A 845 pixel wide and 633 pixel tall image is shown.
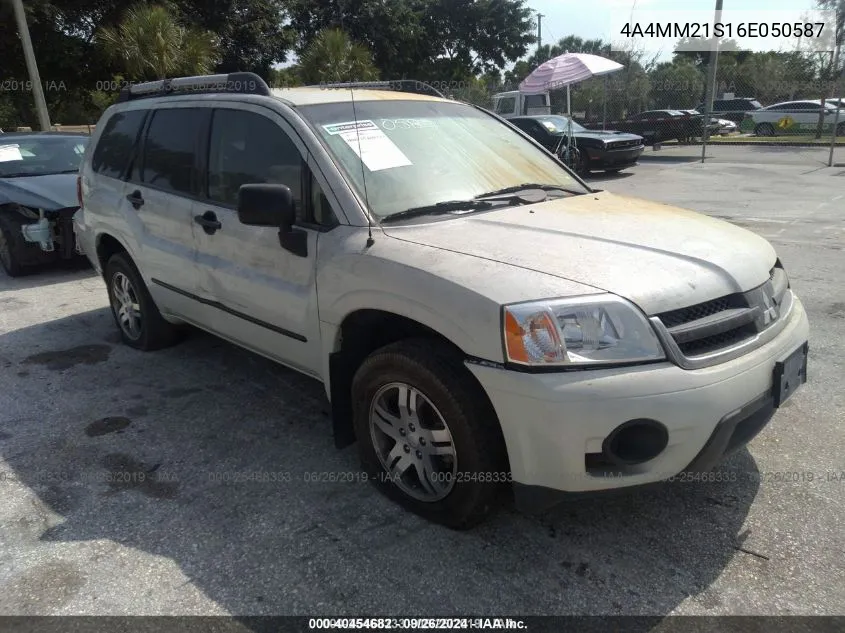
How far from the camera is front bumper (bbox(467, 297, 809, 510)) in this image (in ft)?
7.25

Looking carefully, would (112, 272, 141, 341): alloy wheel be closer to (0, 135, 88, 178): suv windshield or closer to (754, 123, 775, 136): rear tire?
(0, 135, 88, 178): suv windshield

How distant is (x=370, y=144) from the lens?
3.22 meters

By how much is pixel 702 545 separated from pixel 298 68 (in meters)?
24.1

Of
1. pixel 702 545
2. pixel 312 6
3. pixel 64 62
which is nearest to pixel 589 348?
pixel 702 545

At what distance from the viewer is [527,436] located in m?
2.30

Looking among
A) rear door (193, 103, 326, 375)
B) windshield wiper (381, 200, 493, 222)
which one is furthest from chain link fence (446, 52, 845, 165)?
rear door (193, 103, 326, 375)

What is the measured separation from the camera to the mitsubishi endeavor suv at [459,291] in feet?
7.47

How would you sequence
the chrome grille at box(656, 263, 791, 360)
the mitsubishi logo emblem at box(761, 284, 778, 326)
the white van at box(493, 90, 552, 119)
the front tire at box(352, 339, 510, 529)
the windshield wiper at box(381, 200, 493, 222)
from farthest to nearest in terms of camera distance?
the white van at box(493, 90, 552, 119) → the windshield wiper at box(381, 200, 493, 222) → the mitsubishi logo emblem at box(761, 284, 778, 326) → the front tire at box(352, 339, 510, 529) → the chrome grille at box(656, 263, 791, 360)

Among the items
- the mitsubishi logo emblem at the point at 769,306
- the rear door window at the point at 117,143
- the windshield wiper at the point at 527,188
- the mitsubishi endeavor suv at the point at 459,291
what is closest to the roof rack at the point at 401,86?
the mitsubishi endeavor suv at the point at 459,291

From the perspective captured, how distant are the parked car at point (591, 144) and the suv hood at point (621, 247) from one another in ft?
41.3

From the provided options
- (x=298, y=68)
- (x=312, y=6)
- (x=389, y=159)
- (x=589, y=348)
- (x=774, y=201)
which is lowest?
(x=774, y=201)

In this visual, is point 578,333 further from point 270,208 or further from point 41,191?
point 41,191

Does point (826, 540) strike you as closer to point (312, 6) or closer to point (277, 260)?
point (277, 260)

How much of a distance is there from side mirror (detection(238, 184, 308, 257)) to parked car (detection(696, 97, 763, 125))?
28.4m
